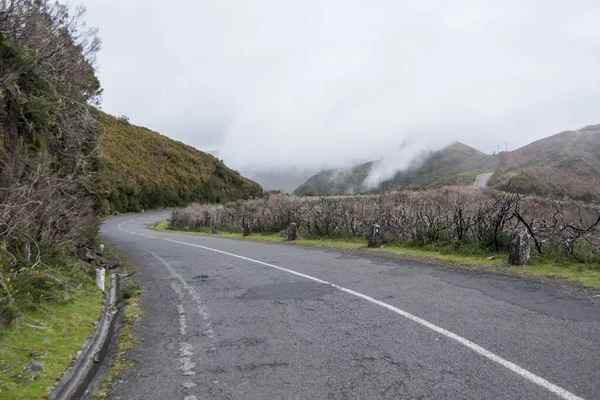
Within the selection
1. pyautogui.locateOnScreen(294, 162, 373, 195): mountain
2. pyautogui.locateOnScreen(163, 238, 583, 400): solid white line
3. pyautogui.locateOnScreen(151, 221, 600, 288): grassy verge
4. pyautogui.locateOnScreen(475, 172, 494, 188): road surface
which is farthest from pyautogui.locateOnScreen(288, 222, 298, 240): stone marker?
pyautogui.locateOnScreen(294, 162, 373, 195): mountain

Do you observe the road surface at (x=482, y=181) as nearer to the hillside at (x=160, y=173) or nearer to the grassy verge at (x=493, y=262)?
the grassy verge at (x=493, y=262)

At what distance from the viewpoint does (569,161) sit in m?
40.8

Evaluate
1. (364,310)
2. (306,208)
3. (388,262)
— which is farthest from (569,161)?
(364,310)

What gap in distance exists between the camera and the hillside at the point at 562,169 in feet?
99.7

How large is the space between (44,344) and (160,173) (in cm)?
6258

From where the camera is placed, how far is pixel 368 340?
187 inches

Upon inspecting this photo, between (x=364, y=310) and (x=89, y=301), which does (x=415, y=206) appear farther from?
(x=89, y=301)

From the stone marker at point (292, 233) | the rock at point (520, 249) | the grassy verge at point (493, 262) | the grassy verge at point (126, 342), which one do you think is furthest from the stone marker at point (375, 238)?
the grassy verge at point (126, 342)

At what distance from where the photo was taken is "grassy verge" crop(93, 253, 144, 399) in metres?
4.06

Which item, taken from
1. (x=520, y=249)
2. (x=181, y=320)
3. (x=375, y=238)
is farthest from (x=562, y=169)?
(x=181, y=320)

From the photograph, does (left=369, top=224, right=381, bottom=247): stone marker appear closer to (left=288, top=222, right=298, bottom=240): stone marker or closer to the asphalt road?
(left=288, top=222, right=298, bottom=240): stone marker

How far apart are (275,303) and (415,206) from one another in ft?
36.3

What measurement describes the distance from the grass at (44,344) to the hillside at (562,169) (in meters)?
20.6

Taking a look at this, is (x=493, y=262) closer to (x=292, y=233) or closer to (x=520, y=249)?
(x=520, y=249)
